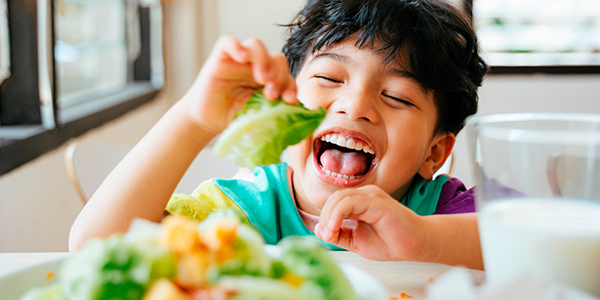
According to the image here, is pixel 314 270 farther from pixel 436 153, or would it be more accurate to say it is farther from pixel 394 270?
pixel 436 153

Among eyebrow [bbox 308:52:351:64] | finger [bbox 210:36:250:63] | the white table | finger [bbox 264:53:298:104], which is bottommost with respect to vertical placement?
the white table

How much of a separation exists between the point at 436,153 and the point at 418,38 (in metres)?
0.29

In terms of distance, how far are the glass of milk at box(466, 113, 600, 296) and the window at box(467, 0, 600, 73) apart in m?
3.20

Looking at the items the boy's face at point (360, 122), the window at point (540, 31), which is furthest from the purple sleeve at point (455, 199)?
the window at point (540, 31)

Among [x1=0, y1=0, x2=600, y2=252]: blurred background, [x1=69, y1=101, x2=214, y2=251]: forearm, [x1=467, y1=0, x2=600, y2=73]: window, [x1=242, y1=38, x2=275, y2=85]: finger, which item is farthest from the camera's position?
[x1=467, y1=0, x2=600, y2=73]: window

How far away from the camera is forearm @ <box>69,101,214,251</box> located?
2.35ft

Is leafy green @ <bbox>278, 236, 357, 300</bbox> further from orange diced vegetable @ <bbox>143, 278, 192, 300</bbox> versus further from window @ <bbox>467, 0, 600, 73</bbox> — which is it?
window @ <bbox>467, 0, 600, 73</bbox>

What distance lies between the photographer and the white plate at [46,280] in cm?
38

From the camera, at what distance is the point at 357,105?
2.85 ft

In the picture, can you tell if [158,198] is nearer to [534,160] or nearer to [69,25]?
[534,160]

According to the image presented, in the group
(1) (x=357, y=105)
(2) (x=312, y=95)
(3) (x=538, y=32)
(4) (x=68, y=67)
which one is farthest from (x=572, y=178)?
(3) (x=538, y=32)

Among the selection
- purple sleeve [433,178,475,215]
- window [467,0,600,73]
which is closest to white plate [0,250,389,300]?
purple sleeve [433,178,475,215]

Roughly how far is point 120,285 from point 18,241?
1.24 m

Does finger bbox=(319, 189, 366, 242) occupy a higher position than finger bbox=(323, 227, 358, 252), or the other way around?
finger bbox=(319, 189, 366, 242)
